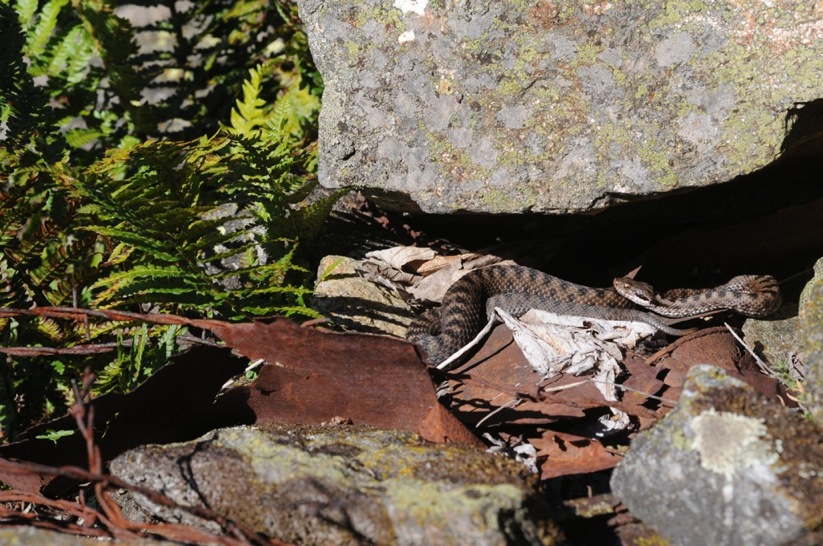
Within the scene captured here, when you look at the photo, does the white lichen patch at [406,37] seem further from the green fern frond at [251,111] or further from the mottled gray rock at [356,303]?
the green fern frond at [251,111]

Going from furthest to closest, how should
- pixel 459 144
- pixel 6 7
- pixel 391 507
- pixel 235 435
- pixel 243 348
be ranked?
pixel 6 7 < pixel 459 144 < pixel 243 348 < pixel 235 435 < pixel 391 507

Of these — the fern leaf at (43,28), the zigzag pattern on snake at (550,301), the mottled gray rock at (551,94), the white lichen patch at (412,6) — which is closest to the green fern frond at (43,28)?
the fern leaf at (43,28)

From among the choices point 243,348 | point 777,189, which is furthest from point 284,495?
point 777,189

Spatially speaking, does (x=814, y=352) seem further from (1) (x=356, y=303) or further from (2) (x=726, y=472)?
(1) (x=356, y=303)

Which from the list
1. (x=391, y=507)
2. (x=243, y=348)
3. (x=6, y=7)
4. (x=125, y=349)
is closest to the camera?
(x=391, y=507)

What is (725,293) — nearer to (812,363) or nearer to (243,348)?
(812,363)

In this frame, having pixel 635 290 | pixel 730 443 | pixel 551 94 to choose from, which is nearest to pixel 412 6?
pixel 551 94

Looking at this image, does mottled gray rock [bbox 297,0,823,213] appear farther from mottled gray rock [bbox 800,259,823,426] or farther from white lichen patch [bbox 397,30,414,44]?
mottled gray rock [bbox 800,259,823,426]
